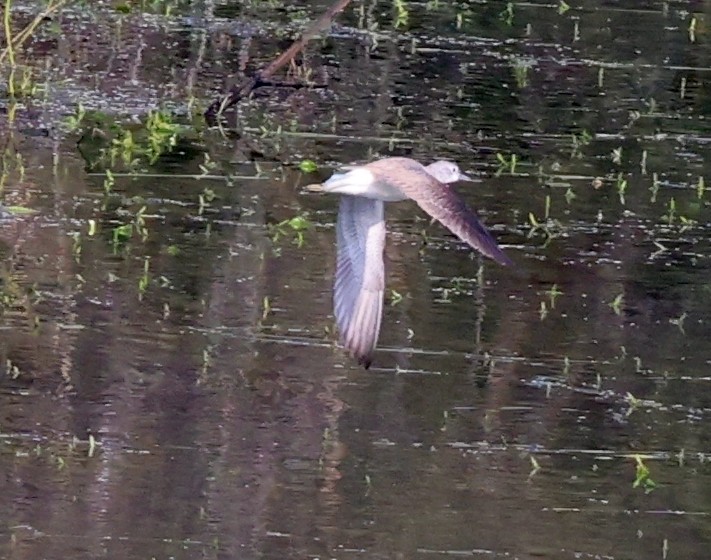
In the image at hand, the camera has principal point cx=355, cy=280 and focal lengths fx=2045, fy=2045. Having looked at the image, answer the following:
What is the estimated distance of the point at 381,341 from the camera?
24.7ft

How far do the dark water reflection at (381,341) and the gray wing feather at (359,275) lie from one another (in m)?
0.24

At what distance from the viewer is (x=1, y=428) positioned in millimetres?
6422

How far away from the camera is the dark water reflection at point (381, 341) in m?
5.96

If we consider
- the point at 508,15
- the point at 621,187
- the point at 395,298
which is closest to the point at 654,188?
the point at 621,187

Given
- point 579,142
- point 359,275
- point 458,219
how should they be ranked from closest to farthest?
point 458,219 → point 359,275 → point 579,142

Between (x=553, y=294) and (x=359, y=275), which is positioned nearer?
(x=359, y=275)

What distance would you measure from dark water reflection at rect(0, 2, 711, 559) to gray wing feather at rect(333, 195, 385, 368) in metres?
0.24

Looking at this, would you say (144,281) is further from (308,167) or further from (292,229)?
(308,167)

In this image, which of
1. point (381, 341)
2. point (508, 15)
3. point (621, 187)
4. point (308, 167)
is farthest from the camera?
point (508, 15)

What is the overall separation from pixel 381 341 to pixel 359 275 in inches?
19.7

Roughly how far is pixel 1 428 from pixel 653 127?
5.76 meters

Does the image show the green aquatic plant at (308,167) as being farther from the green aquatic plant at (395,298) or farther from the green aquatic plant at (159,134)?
the green aquatic plant at (395,298)

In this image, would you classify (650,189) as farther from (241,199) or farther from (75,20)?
(75,20)

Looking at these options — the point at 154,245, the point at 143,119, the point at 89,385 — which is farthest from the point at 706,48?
the point at 89,385
